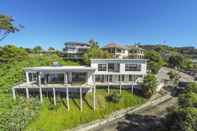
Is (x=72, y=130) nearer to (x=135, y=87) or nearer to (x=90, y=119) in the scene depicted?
(x=90, y=119)

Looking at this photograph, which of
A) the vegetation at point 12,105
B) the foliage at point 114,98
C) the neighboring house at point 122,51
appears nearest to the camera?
the vegetation at point 12,105

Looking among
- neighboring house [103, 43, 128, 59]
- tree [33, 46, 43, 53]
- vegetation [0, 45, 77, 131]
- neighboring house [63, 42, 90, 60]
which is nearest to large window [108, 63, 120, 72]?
vegetation [0, 45, 77, 131]

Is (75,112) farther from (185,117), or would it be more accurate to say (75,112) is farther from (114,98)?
(185,117)

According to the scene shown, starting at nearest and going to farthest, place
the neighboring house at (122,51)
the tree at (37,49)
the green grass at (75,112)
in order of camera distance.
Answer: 1. the green grass at (75,112)
2. the neighboring house at (122,51)
3. the tree at (37,49)

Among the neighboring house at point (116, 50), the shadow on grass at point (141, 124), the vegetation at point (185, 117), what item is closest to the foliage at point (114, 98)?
the shadow on grass at point (141, 124)

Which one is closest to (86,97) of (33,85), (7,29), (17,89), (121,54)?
(33,85)

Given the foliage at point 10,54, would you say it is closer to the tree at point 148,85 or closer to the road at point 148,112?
the road at point 148,112
